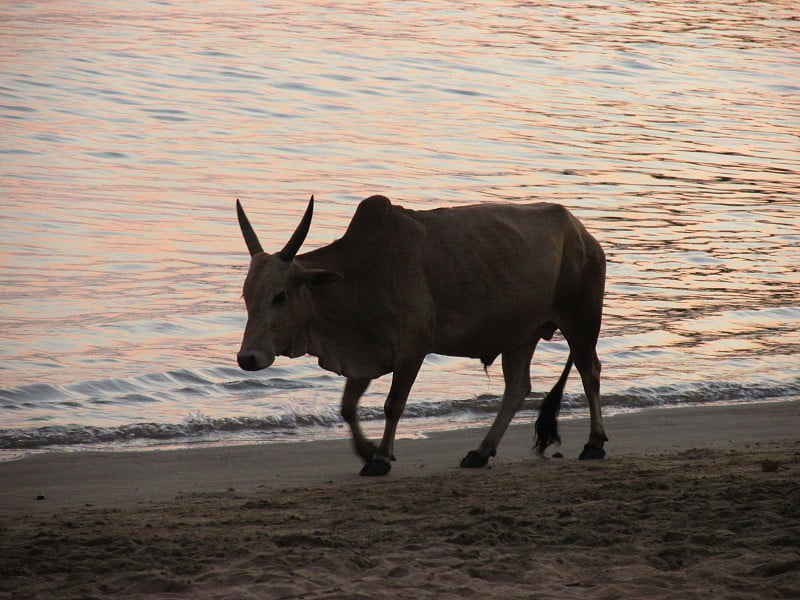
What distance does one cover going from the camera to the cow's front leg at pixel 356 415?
7859mm

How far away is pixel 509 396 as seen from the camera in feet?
27.9

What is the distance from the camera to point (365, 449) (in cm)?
786

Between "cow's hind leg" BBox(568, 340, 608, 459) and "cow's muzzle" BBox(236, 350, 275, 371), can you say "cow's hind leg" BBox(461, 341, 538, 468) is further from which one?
"cow's muzzle" BBox(236, 350, 275, 371)

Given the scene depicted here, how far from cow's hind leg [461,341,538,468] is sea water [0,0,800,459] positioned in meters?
1.07

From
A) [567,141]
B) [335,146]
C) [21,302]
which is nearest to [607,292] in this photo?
[21,302]

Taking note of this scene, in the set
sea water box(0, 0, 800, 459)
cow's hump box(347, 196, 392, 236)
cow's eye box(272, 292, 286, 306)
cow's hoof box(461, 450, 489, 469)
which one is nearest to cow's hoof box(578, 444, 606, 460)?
cow's hoof box(461, 450, 489, 469)

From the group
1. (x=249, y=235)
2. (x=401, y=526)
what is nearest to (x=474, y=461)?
(x=249, y=235)

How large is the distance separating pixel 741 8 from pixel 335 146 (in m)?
30.5

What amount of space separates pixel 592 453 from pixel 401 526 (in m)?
2.54

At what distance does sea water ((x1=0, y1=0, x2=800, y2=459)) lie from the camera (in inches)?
411

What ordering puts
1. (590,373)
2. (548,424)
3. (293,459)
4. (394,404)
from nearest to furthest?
(394,404) → (293,459) → (548,424) → (590,373)

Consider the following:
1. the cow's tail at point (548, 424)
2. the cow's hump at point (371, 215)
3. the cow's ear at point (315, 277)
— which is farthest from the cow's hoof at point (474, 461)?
the cow's hump at point (371, 215)

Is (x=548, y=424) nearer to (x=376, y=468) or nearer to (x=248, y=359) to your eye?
(x=376, y=468)

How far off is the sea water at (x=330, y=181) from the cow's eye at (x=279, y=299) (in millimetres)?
1721
